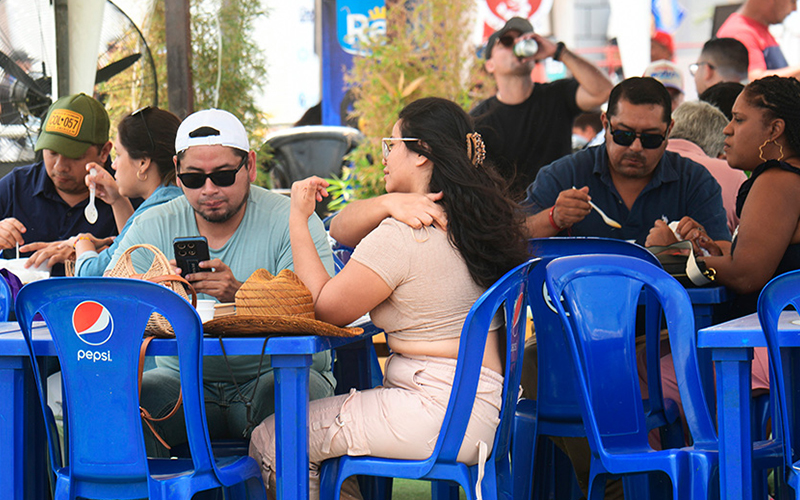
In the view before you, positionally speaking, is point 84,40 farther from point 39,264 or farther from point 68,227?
point 39,264

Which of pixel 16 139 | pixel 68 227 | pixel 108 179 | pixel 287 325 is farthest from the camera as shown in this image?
pixel 16 139

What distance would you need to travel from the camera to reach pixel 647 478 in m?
2.60

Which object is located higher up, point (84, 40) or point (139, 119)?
point (84, 40)

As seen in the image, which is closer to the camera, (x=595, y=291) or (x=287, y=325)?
(x=287, y=325)

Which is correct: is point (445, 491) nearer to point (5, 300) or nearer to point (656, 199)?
point (5, 300)

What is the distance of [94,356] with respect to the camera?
2051 millimetres

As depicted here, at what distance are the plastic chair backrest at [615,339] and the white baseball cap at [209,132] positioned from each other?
1.19 meters

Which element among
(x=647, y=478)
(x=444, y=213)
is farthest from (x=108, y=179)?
(x=647, y=478)

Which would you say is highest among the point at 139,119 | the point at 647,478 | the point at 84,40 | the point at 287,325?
the point at 84,40

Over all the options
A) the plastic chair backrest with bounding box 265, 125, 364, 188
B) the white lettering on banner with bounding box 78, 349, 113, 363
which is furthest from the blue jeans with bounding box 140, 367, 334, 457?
the plastic chair backrest with bounding box 265, 125, 364, 188

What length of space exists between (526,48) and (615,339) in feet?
12.6

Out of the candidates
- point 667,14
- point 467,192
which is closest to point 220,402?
point 467,192

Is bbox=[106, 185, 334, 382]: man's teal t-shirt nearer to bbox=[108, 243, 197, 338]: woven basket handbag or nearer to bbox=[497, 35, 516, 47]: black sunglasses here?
bbox=[108, 243, 197, 338]: woven basket handbag

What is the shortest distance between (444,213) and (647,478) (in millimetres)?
1045
